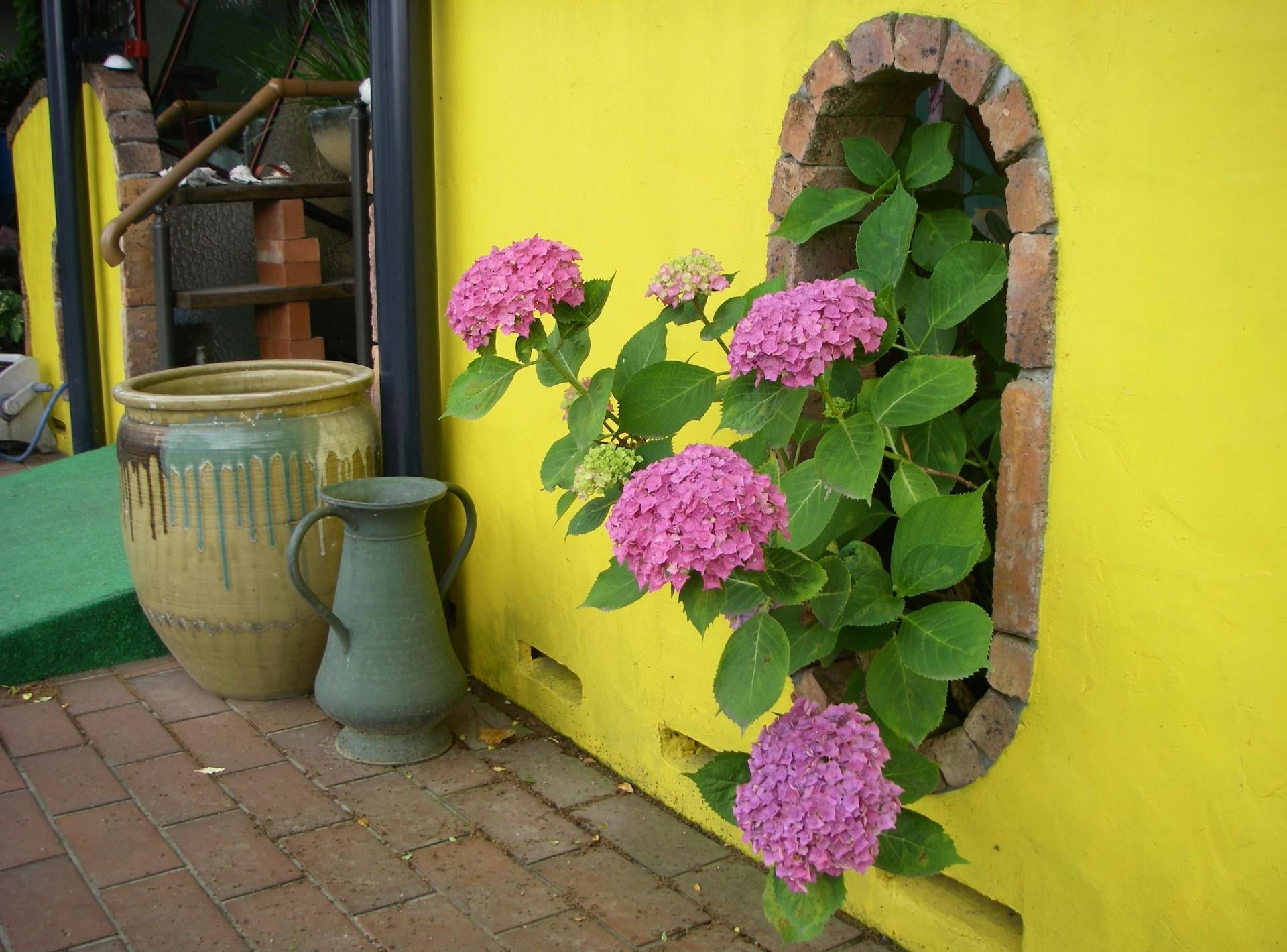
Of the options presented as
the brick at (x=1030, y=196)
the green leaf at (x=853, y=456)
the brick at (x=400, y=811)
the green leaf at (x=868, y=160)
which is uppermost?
the green leaf at (x=868, y=160)

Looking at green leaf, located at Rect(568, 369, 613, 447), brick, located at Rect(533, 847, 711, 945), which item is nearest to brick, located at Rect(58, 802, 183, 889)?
brick, located at Rect(533, 847, 711, 945)

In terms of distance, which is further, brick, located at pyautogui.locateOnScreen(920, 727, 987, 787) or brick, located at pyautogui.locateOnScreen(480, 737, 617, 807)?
brick, located at pyautogui.locateOnScreen(480, 737, 617, 807)

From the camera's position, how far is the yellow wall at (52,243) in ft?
20.2

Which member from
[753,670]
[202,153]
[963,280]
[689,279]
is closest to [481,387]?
[689,279]

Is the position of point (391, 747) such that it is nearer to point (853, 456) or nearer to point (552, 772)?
point (552, 772)

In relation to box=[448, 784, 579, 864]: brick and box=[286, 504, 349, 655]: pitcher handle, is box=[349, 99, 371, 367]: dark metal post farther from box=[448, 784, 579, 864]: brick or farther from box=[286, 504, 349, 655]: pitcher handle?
box=[448, 784, 579, 864]: brick

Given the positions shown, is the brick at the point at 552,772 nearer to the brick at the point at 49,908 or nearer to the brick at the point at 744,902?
the brick at the point at 744,902

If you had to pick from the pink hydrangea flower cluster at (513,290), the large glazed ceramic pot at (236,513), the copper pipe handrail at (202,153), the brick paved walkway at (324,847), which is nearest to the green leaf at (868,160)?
the pink hydrangea flower cluster at (513,290)

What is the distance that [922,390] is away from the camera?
2207 millimetres

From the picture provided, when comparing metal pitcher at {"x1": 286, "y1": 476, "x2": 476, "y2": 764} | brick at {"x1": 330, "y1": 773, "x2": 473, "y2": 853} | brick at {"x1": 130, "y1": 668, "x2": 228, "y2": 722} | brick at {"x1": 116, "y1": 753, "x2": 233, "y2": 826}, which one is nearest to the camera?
brick at {"x1": 330, "y1": 773, "x2": 473, "y2": 853}

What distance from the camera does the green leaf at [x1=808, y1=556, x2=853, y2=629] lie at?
2.27 m

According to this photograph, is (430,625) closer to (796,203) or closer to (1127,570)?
(796,203)

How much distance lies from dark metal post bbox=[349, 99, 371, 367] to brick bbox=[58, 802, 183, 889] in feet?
6.19

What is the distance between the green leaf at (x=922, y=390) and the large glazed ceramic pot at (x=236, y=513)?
220 centimetres
